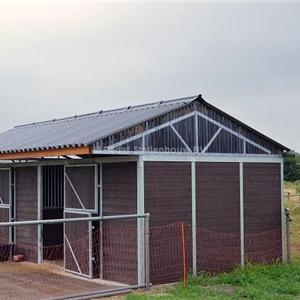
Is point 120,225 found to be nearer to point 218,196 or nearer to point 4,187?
point 218,196

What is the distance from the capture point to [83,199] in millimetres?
11344

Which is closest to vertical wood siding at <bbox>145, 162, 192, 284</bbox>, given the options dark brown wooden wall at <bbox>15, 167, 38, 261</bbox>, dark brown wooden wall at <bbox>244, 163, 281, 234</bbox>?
dark brown wooden wall at <bbox>244, 163, 281, 234</bbox>

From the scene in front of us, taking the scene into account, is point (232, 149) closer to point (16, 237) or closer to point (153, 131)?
point (153, 131)

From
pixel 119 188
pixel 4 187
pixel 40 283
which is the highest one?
pixel 119 188

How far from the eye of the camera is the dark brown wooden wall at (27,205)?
1355cm

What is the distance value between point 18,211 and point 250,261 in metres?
5.84

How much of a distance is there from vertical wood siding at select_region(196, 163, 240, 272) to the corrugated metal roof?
4.92 feet

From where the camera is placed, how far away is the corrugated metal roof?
401 inches

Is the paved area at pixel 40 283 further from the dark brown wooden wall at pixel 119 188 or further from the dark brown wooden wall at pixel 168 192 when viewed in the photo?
the dark brown wooden wall at pixel 168 192

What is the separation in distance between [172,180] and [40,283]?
3.11 metres

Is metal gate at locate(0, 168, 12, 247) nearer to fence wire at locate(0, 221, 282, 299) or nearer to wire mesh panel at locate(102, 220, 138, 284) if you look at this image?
fence wire at locate(0, 221, 282, 299)

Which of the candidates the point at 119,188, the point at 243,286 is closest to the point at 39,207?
the point at 119,188

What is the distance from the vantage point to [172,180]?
Result: 34.7 ft

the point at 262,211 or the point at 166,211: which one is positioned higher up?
the point at 166,211
